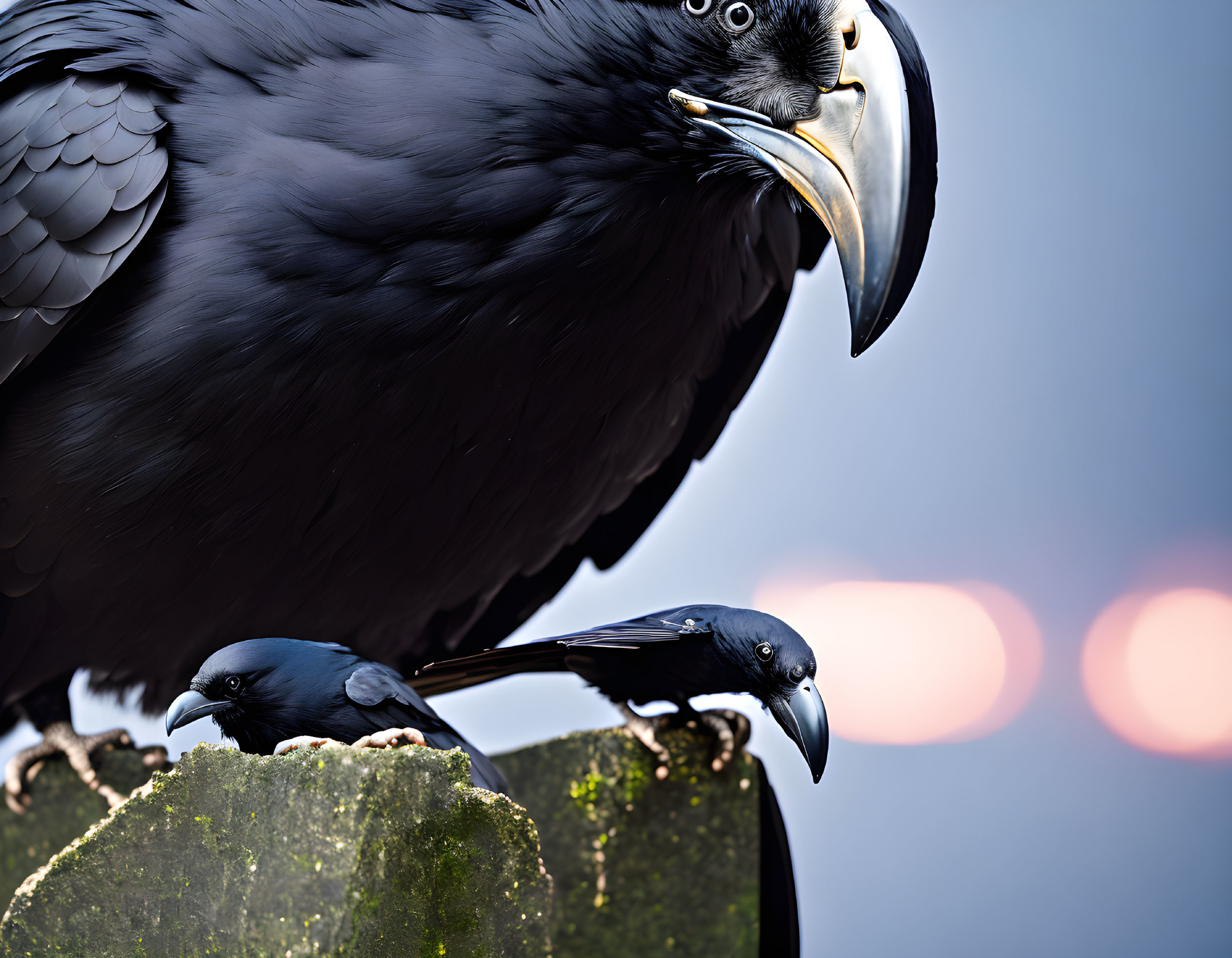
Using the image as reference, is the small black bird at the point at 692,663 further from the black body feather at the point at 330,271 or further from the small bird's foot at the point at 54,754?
the small bird's foot at the point at 54,754

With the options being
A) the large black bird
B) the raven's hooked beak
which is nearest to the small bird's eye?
the large black bird

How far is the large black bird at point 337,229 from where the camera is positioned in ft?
3.43

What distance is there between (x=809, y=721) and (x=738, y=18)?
28.6 inches

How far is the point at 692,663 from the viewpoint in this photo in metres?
1.05

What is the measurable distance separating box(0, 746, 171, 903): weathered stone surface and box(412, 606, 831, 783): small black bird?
0.53 meters

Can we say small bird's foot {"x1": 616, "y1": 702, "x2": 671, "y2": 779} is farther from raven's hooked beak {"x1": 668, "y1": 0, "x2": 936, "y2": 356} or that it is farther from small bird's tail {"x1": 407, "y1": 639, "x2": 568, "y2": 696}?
raven's hooked beak {"x1": 668, "y1": 0, "x2": 936, "y2": 356}

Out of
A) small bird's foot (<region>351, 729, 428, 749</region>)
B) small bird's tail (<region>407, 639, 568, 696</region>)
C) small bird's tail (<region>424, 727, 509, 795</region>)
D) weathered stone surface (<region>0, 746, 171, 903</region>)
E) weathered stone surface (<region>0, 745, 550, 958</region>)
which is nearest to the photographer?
weathered stone surface (<region>0, 745, 550, 958</region>)

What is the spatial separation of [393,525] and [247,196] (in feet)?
1.43

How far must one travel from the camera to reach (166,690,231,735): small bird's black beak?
2.89 ft

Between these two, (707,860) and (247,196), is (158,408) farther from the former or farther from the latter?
(707,860)

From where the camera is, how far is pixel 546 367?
3.92 ft

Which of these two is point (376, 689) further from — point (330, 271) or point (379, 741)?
point (330, 271)

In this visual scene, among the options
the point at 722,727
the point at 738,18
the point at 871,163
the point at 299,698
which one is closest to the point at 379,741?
the point at 299,698

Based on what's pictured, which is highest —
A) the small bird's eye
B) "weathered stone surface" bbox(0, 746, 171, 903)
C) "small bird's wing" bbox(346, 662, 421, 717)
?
the small bird's eye
